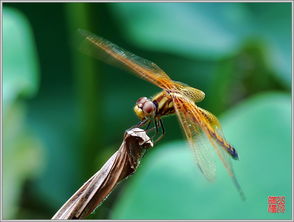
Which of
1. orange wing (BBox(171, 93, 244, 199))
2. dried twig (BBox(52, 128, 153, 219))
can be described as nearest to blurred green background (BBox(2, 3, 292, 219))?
orange wing (BBox(171, 93, 244, 199))

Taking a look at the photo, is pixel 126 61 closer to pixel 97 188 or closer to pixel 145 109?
pixel 145 109

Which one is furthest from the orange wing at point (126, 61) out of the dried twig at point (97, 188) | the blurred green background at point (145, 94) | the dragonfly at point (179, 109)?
the blurred green background at point (145, 94)

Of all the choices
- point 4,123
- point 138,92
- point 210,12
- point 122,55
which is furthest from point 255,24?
point 122,55

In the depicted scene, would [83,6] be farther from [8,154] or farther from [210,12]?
[8,154]

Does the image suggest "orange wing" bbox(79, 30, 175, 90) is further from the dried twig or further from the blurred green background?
the blurred green background

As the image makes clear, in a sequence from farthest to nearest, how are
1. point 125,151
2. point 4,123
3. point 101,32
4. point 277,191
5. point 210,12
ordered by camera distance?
point 101,32, point 210,12, point 4,123, point 277,191, point 125,151

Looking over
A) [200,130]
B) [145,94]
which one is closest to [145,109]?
[200,130]

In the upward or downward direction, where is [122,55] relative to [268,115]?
upward
